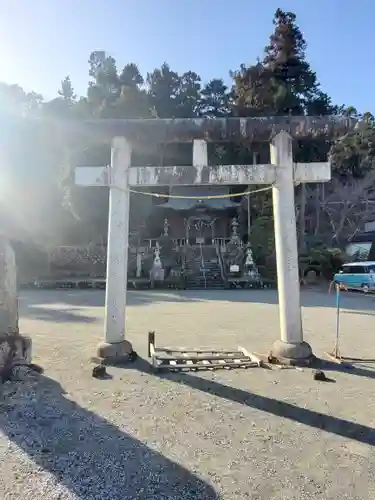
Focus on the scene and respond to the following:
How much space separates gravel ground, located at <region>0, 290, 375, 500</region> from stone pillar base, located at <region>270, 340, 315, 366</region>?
0.31 m

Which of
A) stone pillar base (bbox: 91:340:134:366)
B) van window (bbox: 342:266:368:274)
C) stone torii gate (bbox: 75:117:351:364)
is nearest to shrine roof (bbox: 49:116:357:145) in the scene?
stone torii gate (bbox: 75:117:351:364)

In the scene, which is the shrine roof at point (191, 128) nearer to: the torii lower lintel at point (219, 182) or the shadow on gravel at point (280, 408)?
the torii lower lintel at point (219, 182)

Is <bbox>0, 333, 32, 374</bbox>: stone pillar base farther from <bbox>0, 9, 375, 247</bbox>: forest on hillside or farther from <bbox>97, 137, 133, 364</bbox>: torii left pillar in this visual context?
<bbox>0, 9, 375, 247</bbox>: forest on hillside

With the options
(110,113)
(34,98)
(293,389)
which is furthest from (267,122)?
(34,98)

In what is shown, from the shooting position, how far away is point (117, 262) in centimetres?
645

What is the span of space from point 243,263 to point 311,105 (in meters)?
15.3

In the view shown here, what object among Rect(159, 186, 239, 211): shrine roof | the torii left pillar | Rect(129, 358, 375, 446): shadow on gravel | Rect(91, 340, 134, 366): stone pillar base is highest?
Rect(159, 186, 239, 211): shrine roof

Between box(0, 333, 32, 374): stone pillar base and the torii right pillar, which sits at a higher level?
the torii right pillar

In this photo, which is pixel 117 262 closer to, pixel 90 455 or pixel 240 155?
pixel 90 455

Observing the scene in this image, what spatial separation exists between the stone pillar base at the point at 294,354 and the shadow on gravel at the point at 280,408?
1459mm

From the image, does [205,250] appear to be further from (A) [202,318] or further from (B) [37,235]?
(A) [202,318]

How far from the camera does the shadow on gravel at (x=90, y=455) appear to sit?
9.53 feet

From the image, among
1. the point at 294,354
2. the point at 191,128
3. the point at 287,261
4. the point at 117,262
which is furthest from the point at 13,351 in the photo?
the point at 191,128

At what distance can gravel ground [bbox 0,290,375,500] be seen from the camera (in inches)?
117
